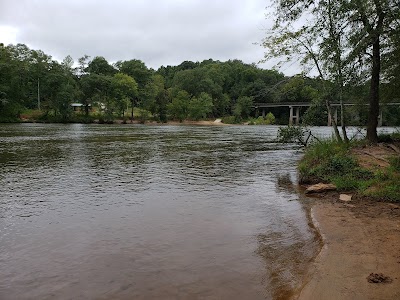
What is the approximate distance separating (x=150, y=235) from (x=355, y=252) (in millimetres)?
4784

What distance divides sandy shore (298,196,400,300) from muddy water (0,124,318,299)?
0.43 metres

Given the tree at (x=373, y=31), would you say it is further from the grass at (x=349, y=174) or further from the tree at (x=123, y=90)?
the tree at (x=123, y=90)

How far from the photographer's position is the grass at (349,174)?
37.6ft

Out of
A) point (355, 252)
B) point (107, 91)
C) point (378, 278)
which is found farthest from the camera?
point (107, 91)

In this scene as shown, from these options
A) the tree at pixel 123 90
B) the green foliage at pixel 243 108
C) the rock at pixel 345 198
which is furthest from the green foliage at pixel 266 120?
the rock at pixel 345 198

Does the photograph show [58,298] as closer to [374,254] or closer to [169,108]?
[374,254]

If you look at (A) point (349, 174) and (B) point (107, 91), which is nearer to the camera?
(A) point (349, 174)

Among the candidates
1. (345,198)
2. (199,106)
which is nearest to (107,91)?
(199,106)

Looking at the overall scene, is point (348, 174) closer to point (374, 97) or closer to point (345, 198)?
point (345, 198)

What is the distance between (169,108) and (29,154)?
86.7m

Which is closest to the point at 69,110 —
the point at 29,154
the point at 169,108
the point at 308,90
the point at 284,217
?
the point at 169,108

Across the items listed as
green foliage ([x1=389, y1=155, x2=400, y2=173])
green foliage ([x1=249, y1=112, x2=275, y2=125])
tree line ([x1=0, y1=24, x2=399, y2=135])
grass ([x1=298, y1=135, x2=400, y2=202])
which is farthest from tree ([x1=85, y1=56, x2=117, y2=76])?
green foliage ([x1=389, y1=155, x2=400, y2=173])

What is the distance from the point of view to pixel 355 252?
7.31 meters

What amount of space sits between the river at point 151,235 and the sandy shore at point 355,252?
1.29ft
